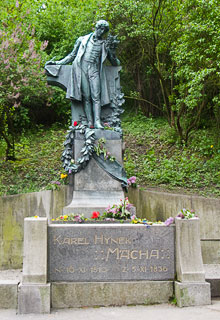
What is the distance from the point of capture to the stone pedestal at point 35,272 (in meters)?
5.55

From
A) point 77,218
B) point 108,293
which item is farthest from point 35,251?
point 108,293

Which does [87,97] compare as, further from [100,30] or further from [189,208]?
[189,208]

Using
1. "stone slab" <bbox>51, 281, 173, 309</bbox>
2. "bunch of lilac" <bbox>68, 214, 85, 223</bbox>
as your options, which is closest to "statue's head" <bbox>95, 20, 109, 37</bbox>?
"bunch of lilac" <bbox>68, 214, 85, 223</bbox>

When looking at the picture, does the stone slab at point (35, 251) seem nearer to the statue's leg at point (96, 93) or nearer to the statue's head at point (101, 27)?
the statue's leg at point (96, 93)

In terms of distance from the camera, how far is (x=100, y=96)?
29.6 ft

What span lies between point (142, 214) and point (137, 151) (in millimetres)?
5174

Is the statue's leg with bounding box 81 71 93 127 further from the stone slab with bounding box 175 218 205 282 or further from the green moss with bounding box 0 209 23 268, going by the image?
the stone slab with bounding box 175 218 205 282

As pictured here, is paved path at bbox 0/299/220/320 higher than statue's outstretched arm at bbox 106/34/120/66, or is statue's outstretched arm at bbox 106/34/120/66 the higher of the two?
statue's outstretched arm at bbox 106/34/120/66

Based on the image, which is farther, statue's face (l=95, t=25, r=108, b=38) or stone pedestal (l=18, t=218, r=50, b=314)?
statue's face (l=95, t=25, r=108, b=38)

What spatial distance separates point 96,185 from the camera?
816cm

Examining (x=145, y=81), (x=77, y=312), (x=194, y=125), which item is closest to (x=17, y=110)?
(x=145, y=81)

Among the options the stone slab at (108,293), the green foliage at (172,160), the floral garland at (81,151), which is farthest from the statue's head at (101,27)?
the stone slab at (108,293)

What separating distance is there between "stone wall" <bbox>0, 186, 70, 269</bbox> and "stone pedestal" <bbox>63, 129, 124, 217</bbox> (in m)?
0.74

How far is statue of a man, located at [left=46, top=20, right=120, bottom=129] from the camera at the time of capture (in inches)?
348
